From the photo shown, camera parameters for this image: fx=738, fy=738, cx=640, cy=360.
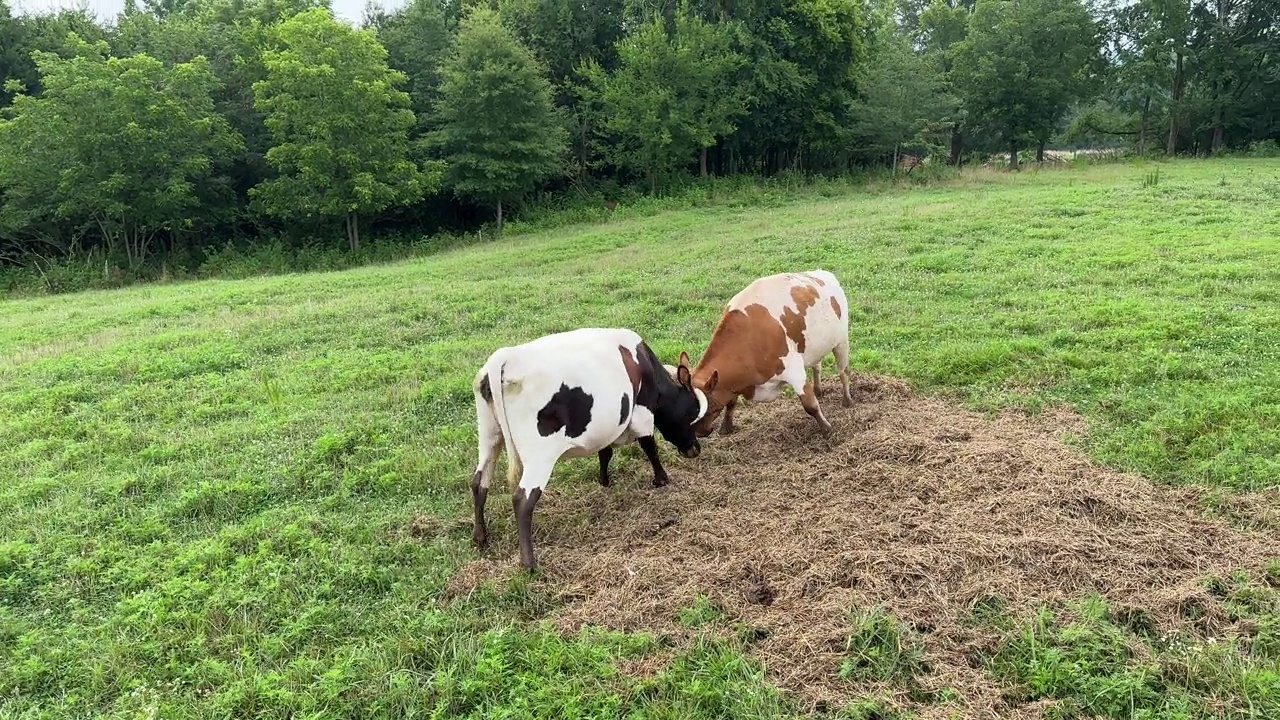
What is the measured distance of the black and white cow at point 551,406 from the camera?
439 centimetres

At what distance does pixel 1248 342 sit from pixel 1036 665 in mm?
5487

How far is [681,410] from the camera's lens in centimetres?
536

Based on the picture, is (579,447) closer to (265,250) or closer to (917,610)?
(917,610)

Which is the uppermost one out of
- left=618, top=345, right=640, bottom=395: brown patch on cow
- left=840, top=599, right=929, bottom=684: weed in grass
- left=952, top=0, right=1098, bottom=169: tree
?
left=952, top=0, right=1098, bottom=169: tree

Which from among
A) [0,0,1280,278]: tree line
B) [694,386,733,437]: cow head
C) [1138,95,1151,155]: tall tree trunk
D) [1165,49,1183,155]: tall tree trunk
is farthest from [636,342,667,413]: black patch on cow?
[1138,95,1151,155]: tall tree trunk

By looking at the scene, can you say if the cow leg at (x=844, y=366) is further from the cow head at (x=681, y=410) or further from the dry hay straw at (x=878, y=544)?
the cow head at (x=681, y=410)

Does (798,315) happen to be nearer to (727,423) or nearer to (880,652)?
(727,423)

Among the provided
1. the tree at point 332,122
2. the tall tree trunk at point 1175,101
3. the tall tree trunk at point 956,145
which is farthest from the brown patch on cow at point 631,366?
the tall tree trunk at point 1175,101

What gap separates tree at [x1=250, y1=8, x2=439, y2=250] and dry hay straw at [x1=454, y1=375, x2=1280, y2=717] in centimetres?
2118

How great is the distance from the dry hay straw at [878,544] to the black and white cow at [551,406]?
1.43ft

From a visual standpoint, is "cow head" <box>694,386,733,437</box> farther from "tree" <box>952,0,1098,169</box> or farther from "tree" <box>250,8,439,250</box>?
"tree" <box>952,0,1098,169</box>

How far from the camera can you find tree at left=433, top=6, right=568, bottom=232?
989 inches

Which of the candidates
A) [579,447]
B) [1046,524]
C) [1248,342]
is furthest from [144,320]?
[1248,342]

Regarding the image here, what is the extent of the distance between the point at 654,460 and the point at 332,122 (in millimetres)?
21900
